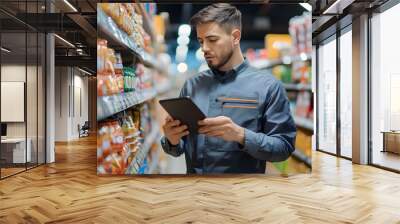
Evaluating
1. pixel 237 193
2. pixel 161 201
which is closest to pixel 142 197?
pixel 161 201

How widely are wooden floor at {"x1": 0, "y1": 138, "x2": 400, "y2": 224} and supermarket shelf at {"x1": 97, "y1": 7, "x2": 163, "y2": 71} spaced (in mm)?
1627

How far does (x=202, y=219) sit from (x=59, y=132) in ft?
36.9

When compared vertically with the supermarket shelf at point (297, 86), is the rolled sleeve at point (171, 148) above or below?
below

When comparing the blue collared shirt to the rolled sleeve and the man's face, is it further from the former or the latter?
the man's face

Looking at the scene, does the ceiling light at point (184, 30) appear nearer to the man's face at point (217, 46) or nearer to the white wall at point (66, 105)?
the man's face at point (217, 46)

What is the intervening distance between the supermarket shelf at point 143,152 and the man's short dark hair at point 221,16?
1538mm

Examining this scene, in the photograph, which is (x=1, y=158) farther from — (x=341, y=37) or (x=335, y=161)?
(x=341, y=37)

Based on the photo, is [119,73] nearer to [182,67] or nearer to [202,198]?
[182,67]

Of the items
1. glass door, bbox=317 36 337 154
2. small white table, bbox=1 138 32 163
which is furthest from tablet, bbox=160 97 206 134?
glass door, bbox=317 36 337 154

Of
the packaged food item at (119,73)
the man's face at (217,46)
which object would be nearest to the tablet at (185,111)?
the man's face at (217,46)

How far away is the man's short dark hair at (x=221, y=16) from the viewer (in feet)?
17.3

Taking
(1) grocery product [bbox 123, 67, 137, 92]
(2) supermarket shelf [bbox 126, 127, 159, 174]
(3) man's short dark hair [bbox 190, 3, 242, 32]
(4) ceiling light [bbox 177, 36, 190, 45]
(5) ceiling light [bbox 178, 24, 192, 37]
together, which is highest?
(3) man's short dark hair [bbox 190, 3, 242, 32]

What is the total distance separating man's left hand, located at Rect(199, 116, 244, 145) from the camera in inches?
200

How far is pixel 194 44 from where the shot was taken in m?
5.39
